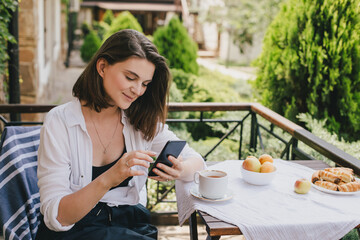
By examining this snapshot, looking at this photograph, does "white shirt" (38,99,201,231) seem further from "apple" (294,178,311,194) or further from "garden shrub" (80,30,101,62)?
"garden shrub" (80,30,101,62)

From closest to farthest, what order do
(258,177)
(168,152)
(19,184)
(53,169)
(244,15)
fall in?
(53,169) < (168,152) < (258,177) < (19,184) < (244,15)

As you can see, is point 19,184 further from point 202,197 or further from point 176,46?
point 176,46

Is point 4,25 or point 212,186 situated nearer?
point 212,186

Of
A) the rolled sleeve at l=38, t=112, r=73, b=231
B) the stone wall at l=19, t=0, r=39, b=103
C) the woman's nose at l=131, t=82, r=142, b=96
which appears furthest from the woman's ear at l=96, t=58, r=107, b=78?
the stone wall at l=19, t=0, r=39, b=103

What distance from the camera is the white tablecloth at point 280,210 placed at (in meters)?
1.48

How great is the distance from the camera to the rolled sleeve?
152cm

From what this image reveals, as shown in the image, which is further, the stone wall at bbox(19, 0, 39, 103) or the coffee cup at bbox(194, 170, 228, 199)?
the stone wall at bbox(19, 0, 39, 103)

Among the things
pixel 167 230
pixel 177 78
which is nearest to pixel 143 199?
pixel 167 230

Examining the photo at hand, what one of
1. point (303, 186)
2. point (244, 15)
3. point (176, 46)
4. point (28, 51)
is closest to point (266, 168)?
point (303, 186)

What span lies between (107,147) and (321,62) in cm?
244

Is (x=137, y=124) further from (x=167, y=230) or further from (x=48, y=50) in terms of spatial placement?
(x=48, y=50)

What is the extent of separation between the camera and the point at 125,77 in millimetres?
1744

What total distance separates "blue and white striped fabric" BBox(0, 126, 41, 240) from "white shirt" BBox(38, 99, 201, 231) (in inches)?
15.2

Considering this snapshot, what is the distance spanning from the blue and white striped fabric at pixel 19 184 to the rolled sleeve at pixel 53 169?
40 centimetres
